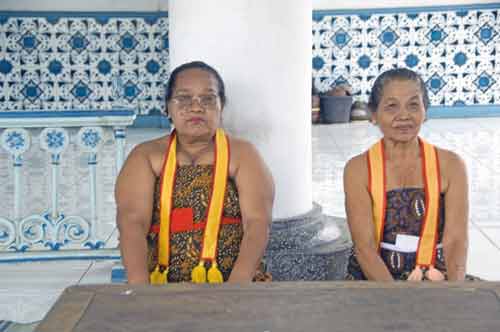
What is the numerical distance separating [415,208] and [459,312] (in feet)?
3.20

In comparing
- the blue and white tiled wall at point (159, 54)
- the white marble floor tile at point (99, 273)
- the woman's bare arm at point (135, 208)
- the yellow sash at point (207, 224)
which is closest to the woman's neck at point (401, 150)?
the yellow sash at point (207, 224)

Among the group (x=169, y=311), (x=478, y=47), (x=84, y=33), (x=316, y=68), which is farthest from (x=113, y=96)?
(x=169, y=311)

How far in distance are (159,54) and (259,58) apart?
701 cm

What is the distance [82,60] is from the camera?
1024 centimetres

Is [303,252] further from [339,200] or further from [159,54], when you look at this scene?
[159,54]

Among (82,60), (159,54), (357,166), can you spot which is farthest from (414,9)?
(357,166)

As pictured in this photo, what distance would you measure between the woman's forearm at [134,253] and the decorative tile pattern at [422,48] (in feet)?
26.2

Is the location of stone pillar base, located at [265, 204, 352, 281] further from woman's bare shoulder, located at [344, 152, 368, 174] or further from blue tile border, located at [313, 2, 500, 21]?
blue tile border, located at [313, 2, 500, 21]

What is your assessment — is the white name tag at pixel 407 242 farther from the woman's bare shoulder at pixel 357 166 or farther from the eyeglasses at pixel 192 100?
the eyeglasses at pixel 192 100

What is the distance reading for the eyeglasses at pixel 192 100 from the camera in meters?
2.88

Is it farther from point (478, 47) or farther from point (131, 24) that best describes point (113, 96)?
point (478, 47)

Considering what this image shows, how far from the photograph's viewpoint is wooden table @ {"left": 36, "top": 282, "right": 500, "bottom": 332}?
5.75 feet

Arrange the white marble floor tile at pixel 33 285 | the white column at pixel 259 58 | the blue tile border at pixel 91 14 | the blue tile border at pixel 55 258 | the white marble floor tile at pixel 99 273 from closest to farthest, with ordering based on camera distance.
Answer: the white column at pixel 259 58 → the white marble floor tile at pixel 33 285 → the white marble floor tile at pixel 99 273 → the blue tile border at pixel 55 258 → the blue tile border at pixel 91 14

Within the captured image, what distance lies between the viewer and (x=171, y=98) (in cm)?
292
